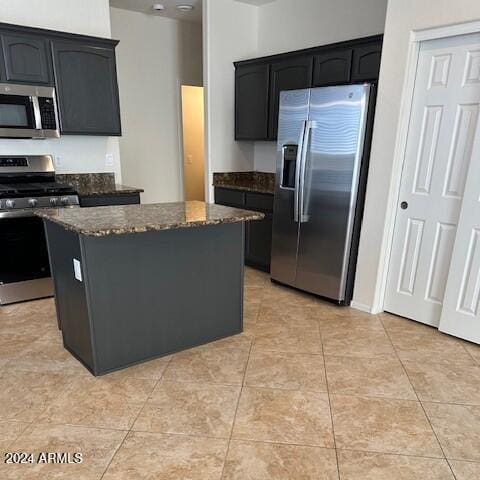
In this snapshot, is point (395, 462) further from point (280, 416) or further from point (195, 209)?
point (195, 209)

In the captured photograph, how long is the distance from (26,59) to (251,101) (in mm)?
2223

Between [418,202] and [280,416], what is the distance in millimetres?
1935

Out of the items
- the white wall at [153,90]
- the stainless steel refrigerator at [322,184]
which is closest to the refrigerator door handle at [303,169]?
the stainless steel refrigerator at [322,184]

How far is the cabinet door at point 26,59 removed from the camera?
3254 millimetres

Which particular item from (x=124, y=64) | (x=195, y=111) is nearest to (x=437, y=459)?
(x=124, y=64)

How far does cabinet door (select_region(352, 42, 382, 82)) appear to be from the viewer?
3164mm

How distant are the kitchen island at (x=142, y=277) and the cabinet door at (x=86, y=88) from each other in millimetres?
1565

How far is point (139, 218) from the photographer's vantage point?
226cm

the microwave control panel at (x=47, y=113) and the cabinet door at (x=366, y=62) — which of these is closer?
the cabinet door at (x=366, y=62)

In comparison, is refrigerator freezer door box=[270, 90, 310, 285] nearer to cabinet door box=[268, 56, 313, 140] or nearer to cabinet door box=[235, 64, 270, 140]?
cabinet door box=[268, 56, 313, 140]

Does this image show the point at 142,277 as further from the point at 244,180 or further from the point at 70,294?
the point at 244,180

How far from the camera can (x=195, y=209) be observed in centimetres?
264

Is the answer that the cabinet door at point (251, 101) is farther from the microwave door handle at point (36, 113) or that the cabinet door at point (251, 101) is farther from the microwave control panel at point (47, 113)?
the microwave door handle at point (36, 113)

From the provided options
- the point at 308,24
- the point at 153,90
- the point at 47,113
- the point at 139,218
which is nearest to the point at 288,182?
the point at 139,218
